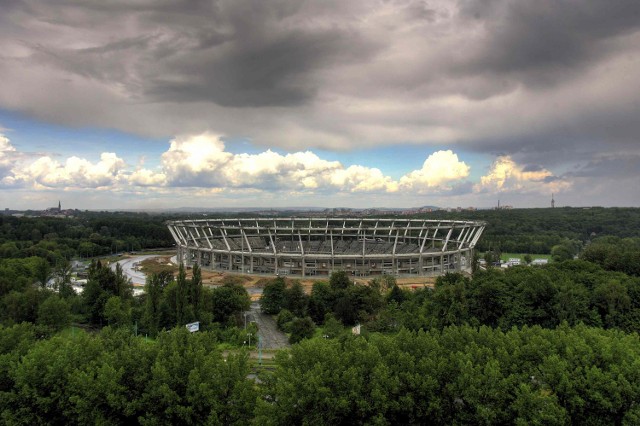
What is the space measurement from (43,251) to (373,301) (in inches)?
2888

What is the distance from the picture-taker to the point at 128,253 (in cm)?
11088

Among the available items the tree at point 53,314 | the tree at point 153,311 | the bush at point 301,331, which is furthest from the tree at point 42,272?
the bush at point 301,331

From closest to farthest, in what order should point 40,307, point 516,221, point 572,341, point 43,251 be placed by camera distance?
point 572,341 → point 40,307 → point 43,251 → point 516,221

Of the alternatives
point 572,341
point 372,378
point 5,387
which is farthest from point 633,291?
point 5,387

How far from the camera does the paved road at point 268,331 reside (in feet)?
118

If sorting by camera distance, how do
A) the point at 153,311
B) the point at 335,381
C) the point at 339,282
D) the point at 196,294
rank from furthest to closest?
the point at 339,282 → the point at 196,294 → the point at 153,311 → the point at 335,381

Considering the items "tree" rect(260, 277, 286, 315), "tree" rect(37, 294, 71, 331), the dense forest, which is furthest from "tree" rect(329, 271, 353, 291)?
"tree" rect(37, 294, 71, 331)

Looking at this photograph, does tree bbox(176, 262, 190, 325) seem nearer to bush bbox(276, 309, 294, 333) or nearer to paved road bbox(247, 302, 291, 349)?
paved road bbox(247, 302, 291, 349)

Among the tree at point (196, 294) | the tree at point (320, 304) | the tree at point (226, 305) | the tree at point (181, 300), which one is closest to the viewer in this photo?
the tree at point (181, 300)

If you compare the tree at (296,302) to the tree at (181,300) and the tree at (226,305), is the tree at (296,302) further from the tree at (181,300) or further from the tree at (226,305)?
the tree at (181,300)

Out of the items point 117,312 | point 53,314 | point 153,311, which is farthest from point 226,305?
point 53,314

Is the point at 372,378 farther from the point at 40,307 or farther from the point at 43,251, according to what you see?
the point at 43,251

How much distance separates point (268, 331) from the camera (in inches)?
1560

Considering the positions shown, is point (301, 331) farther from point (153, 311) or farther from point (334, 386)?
point (334, 386)
